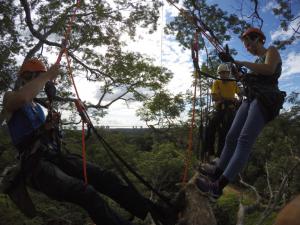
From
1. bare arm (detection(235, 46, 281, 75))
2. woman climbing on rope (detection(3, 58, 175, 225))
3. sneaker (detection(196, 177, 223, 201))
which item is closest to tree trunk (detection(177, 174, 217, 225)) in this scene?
sneaker (detection(196, 177, 223, 201))

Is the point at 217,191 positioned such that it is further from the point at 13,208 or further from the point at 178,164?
the point at 178,164

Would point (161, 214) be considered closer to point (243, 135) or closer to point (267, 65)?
point (243, 135)

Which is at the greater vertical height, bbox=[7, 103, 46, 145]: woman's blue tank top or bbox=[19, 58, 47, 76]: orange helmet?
bbox=[19, 58, 47, 76]: orange helmet

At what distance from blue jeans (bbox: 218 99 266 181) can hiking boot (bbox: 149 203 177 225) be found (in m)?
0.54

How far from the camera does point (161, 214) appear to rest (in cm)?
242

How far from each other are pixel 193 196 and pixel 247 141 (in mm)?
592

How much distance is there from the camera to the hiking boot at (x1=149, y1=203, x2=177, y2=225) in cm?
240

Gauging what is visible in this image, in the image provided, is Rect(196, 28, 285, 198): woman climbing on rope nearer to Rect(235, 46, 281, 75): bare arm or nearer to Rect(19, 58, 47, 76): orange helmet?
Rect(235, 46, 281, 75): bare arm

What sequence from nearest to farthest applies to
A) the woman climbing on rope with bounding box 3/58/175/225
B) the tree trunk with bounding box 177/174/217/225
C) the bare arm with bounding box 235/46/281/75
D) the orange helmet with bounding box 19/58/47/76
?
the woman climbing on rope with bounding box 3/58/175/225 < the tree trunk with bounding box 177/174/217/225 < the bare arm with bounding box 235/46/281/75 < the orange helmet with bounding box 19/58/47/76

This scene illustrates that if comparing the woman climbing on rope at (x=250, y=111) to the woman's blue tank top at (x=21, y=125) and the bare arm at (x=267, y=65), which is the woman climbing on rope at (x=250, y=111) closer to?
the bare arm at (x=267, y=65)

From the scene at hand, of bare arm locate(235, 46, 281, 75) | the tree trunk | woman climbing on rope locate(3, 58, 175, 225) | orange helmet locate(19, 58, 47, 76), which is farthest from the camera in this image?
orange helmet locate(19, 58, 47, 76)

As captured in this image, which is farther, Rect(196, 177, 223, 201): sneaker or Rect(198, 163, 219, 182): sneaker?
Rect(198, 163, 219, 182): sneaker

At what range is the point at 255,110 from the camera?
106 inches

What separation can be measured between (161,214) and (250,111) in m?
1.06
